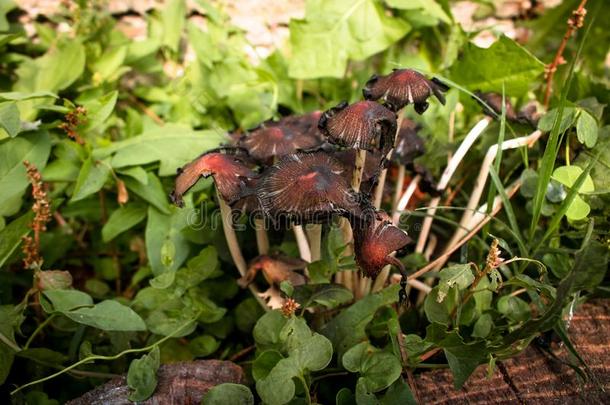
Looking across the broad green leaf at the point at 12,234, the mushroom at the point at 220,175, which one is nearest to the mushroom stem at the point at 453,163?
the mushroom at the point at 220,175

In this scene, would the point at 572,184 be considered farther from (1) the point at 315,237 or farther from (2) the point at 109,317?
(2) the point at 109,317

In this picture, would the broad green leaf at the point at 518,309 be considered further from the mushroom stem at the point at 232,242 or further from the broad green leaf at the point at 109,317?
the broad green leaf at the point at 109,317

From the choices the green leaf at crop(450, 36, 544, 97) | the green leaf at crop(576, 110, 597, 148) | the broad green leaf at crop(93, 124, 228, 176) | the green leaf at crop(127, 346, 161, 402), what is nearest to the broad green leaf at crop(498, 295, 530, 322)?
the green leaf at crop(576, 110, 597, 148)

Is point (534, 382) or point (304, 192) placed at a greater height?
point (304, 192)

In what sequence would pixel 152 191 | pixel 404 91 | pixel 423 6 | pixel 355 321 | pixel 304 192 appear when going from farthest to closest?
pixel 423 6
pixel 152 191
pixel 355 321
pixel 404 91
pixel 304 192

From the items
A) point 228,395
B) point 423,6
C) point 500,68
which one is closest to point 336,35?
point 423,6

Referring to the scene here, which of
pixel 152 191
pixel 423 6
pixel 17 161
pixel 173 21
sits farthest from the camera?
pixel 173 21
